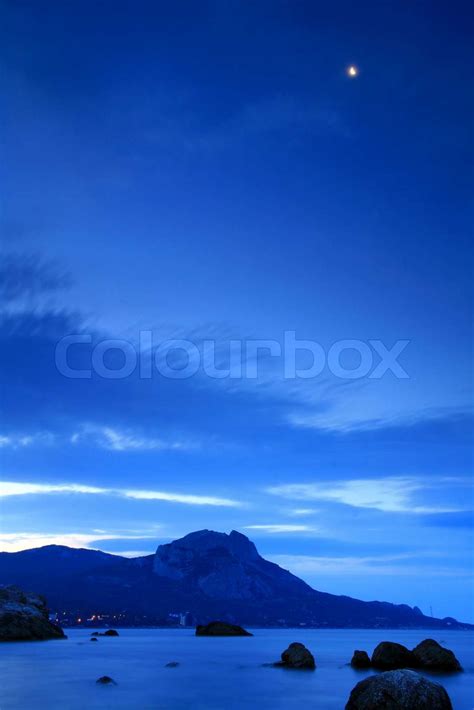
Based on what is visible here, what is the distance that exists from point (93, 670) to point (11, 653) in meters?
27.1

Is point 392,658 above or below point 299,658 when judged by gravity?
above

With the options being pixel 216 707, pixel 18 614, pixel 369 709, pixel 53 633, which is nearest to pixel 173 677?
pixel 216 707

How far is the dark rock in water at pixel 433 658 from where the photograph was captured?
60.4 meters

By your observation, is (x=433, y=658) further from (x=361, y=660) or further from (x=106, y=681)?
(x=106, y=681)

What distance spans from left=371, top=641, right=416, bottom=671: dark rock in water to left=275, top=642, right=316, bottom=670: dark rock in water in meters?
7.95

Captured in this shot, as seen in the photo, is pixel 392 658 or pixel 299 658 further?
pixel 299 658

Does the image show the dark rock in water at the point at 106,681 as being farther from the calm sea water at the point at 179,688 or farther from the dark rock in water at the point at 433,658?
the dark rock in water at the point at 433,658

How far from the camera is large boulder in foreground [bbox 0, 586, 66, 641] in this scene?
124312 millimetres

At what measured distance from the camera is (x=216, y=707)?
138 feet

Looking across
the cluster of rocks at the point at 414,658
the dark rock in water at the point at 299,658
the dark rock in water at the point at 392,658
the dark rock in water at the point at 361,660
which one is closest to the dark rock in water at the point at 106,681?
the dark rock in water at the point at 299,658

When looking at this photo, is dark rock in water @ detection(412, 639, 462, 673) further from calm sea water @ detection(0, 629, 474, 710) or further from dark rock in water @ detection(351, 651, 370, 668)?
dark rock in water @ detection(351, 651, 370, 668)

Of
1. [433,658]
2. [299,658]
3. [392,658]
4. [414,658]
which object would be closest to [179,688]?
[299,658]

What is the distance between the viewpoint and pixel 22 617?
423ft

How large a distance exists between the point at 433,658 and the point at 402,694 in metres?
36.7
